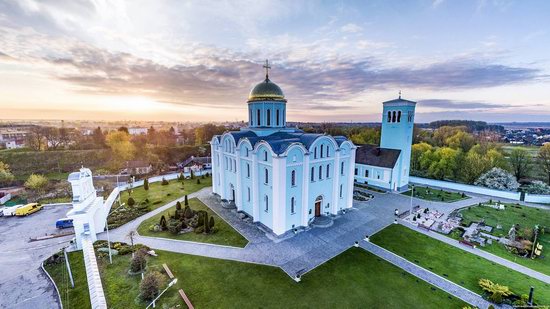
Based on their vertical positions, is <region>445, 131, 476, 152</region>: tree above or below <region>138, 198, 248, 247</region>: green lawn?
above

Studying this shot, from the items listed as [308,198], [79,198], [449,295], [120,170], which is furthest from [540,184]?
[120,170]

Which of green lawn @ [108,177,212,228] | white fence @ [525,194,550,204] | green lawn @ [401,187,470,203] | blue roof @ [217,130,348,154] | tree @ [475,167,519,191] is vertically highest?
blue roof @ [217,130,348,154]

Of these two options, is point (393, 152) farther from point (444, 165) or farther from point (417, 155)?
point (417, 155)

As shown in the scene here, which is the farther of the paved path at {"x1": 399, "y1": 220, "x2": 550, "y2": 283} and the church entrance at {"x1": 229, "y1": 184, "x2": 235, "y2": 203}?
the church entrance at {"x1": 229, "y1": 184, "x2": 235, "y2": 203}

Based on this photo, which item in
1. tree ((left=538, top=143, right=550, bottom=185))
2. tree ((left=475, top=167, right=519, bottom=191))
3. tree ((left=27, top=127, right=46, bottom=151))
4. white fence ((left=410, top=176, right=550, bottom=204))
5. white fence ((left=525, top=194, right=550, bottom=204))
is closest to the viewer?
white fence ((left=525, top=194, right=550, bottom=204))

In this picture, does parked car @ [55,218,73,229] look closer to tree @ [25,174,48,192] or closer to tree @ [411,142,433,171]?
tree @ [25,174,48,192]

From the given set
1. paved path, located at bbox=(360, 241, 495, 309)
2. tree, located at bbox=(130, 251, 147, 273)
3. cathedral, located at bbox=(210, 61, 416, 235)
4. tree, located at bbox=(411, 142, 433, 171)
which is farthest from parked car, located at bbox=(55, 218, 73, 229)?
tree, located at bbox=(411, 142, 433, 171)

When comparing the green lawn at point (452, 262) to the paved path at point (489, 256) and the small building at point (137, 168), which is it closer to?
the paved path at point (489, 256)

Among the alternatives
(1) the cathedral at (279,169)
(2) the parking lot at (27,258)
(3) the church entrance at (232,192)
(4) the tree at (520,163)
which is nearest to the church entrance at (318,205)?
(1) the cathedral at (279,169)

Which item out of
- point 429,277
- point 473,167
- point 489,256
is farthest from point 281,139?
point 473,167
